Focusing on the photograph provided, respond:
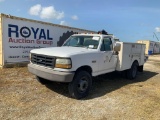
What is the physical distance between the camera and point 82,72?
6.04 m

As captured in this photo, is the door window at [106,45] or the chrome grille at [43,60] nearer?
the chrome grille at [43,60]

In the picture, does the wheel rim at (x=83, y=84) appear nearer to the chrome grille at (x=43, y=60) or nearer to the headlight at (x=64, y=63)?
the headlight at (x=64, y=63)

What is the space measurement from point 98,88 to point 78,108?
7.47 ft

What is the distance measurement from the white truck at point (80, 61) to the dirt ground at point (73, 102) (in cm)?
53

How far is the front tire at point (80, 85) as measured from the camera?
19.1 feet

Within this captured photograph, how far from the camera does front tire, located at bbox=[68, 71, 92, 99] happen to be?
19.1 ft

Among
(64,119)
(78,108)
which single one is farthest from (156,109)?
(64,119)

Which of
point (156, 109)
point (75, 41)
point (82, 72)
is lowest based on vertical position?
point (156, 109)

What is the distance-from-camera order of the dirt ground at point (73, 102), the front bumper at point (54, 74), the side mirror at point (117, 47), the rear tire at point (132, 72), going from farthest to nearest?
the rear tire at point (132, 72)
the side mirror at point (117, 47)
the front bumper at point (54, 74)
the dirt ground at point (73, 102)

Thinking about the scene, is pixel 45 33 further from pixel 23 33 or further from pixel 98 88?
pixel 98 88

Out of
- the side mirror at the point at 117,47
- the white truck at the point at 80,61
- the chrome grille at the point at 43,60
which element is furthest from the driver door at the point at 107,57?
the chrome grille at the point at 43,60

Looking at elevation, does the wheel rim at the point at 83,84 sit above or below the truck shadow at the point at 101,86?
above

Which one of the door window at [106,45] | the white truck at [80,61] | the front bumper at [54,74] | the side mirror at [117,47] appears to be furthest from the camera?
the side mirror at [117,47]

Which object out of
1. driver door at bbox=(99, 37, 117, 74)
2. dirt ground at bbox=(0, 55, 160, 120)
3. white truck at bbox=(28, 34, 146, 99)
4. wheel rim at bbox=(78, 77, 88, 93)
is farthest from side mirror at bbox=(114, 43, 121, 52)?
wheel rim at bbox=(78, 77, 88, 93)
